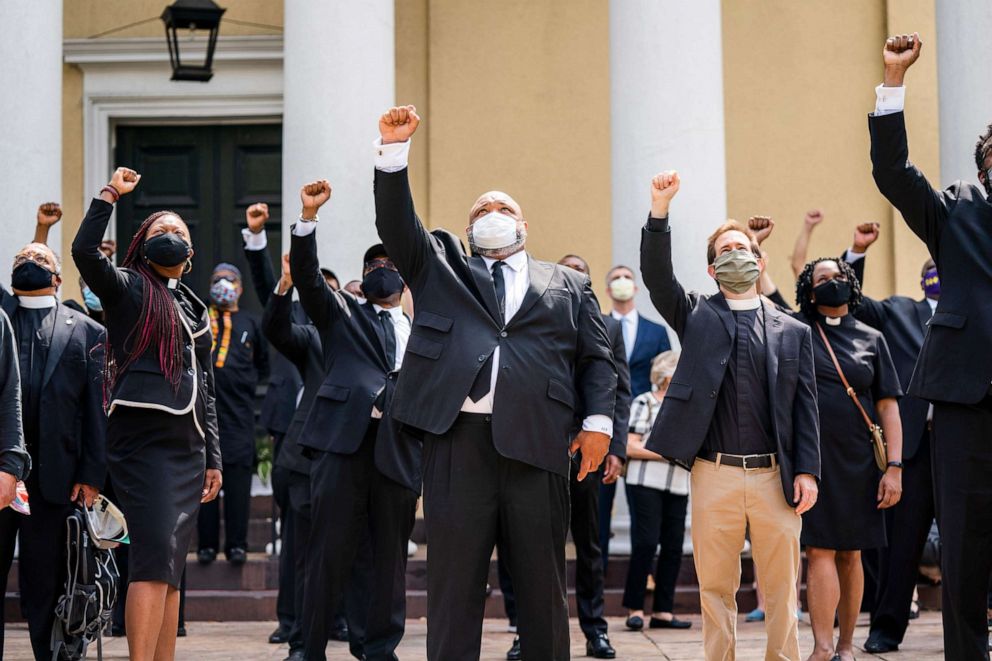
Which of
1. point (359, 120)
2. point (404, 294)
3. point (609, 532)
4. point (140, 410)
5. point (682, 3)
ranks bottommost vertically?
point (609, 532)

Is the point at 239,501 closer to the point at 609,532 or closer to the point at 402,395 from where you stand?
the point at 609,532

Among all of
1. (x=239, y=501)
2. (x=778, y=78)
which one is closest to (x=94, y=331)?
(x=239, y=501)

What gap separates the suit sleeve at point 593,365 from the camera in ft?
20.4

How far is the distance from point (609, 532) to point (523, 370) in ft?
16.1

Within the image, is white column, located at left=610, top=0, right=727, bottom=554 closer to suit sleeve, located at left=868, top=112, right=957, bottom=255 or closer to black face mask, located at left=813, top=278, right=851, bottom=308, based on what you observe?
black face mask, located at left=813, top=278, right=851, bottom=308

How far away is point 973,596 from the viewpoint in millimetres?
5594

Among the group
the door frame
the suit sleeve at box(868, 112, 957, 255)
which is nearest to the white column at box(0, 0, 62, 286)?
the door frame

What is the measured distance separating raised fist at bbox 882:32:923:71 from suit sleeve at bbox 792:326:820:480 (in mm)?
1797

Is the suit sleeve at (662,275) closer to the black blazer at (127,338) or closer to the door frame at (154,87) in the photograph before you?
the black blazer at (127,338)

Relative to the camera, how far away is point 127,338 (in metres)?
6.85

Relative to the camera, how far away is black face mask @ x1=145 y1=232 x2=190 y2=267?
22.6 ft

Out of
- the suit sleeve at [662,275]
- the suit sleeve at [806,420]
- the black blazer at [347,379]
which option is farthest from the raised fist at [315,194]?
the suit sleeve at [806,420]

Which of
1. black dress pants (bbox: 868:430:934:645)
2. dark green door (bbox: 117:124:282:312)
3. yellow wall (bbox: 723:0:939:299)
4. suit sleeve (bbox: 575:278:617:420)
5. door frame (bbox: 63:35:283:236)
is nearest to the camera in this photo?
suit sleeve (bbox: 575:278:617:420)

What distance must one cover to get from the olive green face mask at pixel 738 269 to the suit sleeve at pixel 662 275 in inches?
8.7
